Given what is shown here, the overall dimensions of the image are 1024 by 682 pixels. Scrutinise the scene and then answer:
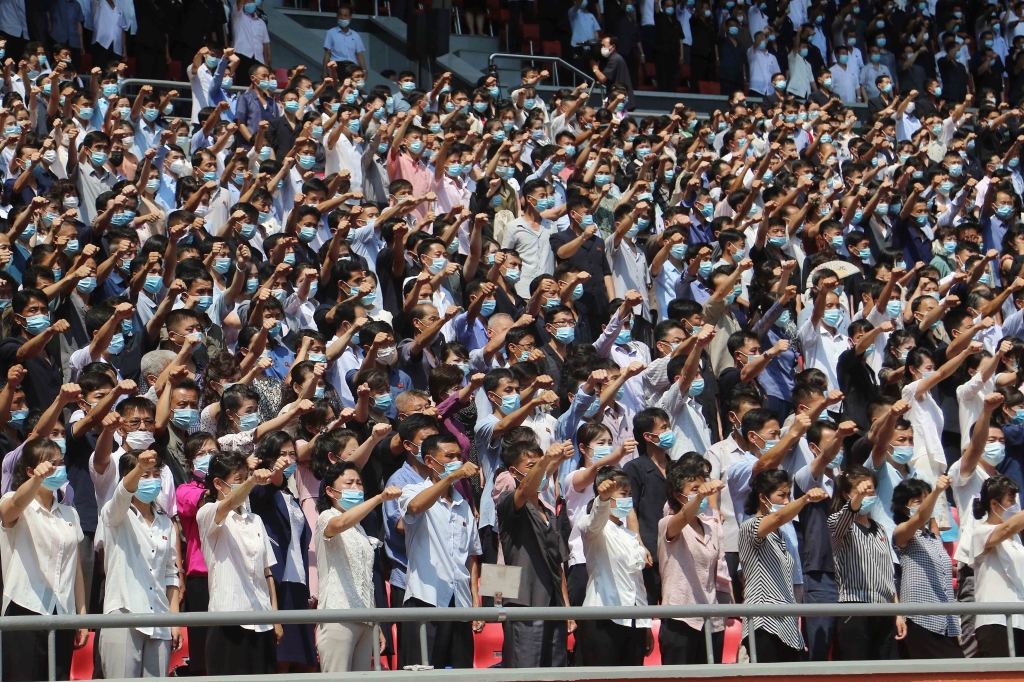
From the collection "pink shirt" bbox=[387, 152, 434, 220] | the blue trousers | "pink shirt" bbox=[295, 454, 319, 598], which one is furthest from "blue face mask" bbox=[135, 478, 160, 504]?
"pink shirt" bbox=[387, 152, 434, 220]

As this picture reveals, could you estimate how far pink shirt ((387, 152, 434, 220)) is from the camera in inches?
520

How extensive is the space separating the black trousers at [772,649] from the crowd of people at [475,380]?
0.05ft

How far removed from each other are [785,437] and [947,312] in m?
4.03

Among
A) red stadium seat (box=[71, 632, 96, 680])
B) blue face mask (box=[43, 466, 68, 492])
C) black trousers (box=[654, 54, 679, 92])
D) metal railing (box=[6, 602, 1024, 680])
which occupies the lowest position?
red stadium seat (box=[71, 632, 96, 680])

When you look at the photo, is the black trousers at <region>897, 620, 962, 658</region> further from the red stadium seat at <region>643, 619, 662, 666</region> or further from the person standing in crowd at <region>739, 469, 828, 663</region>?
the red stadium seat at <region>643, 619, 662, 666</region>

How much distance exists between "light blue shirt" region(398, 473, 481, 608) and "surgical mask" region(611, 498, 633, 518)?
2.59 ft

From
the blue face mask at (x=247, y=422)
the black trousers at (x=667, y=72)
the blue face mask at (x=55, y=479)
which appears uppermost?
the black trousers at (x=667, y=72)

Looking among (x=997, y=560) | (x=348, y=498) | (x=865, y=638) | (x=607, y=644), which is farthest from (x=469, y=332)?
(x=997, y=560)

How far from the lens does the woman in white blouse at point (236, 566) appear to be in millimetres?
7121

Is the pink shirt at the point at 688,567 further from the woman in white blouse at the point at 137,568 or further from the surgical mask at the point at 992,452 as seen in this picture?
the woman in white blouse at the point at 137,568

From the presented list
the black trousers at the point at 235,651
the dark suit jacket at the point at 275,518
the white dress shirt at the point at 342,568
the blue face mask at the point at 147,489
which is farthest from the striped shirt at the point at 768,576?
the blue face mask at the point at 147,489

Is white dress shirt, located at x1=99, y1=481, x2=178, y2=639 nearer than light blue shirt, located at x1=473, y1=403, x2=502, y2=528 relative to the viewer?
Yes

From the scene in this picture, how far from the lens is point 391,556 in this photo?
8.06m

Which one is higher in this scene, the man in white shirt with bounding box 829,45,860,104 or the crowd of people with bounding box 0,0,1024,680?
the man in white shirt with bounding box 829,45,860,104
